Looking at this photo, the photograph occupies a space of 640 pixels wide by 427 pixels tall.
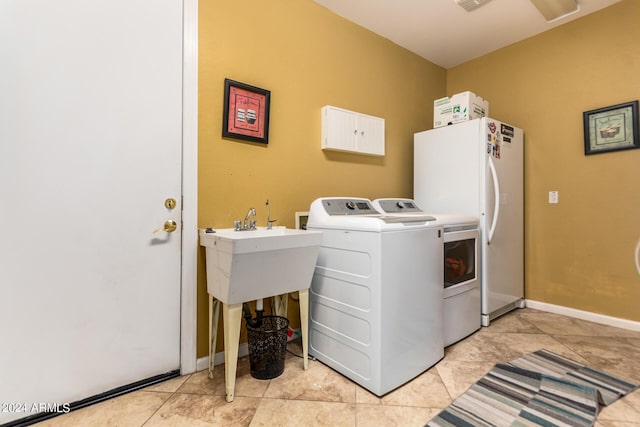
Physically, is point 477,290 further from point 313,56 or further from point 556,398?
point 313,56

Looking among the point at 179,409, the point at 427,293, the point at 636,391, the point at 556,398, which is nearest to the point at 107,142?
the point at 179,409

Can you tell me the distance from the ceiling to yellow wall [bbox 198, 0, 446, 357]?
0.39 ft

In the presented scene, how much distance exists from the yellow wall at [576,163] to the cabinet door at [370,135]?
1431 millimetres

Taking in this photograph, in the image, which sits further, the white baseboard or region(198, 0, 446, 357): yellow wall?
the white baseboard

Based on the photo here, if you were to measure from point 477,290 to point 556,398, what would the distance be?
3.16 feet

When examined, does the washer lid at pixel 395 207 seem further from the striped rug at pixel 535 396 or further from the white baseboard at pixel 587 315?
the white baseboard at pixel 587 315

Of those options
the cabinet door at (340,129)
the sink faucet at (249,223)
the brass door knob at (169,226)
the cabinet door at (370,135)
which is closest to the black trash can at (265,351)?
the sink faucet at (249,223)

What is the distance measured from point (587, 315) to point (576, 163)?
52.9 inches

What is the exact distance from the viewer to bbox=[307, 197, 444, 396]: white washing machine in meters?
1.62

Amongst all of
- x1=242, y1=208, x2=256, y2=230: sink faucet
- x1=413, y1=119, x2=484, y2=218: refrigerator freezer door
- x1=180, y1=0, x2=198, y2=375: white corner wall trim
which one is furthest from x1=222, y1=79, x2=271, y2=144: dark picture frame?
x1=413, y1=119, x2=484, y2=218: refrigerator freezer door

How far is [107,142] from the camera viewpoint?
62.7 inches

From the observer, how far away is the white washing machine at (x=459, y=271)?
2180 mm

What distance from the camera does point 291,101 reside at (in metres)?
2.29

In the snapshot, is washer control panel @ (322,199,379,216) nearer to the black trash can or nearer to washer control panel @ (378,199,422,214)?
washer control panel @ (378,199,422,214)
